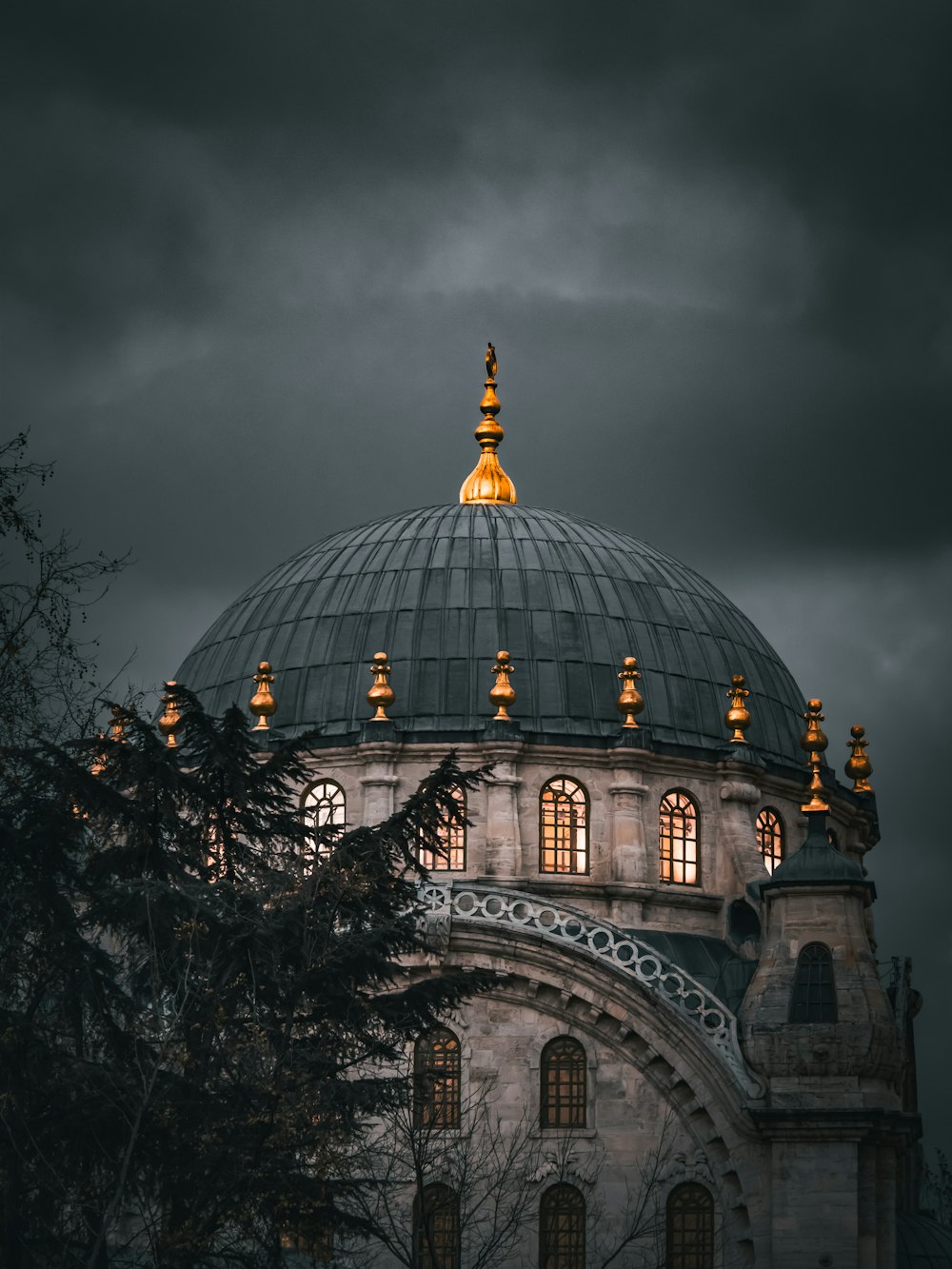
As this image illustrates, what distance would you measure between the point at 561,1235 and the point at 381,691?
12.2 metres

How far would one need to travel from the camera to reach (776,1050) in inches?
1729

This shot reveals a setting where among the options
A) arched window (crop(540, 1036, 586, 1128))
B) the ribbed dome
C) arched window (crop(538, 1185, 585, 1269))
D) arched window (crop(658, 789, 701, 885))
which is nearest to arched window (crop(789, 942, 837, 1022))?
arched window (crop(540, 1036, 586, 1128))

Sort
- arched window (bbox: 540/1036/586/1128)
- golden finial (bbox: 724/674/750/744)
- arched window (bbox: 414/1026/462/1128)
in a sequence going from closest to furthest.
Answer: arched window (bbox: 414/1026/462/1128), arched window (bbox: 540/1036/586/1128), golden finial (bbox: 724/674/750/744)

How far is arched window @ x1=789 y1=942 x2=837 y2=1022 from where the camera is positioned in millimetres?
44312

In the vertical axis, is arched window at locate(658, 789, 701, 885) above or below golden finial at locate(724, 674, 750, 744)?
below

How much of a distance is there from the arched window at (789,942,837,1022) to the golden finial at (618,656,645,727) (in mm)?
8194

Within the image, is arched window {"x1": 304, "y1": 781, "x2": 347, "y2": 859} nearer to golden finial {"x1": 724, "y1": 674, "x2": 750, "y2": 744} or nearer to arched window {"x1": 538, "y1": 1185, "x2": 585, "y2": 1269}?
golden finial {"x1": 724, "y1": 674, "x2": 750, "y2": 744}

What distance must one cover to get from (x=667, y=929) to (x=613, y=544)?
10.8 m

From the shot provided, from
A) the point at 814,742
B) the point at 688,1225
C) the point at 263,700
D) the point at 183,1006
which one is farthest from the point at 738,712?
the point at 183,1006

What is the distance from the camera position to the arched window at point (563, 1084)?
150 feet

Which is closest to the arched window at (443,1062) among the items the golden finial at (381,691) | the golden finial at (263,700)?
the golden finial at (381,691)

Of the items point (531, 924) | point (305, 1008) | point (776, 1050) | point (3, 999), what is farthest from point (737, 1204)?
point (3, 999)

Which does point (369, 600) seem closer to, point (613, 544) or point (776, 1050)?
point (613, 544)

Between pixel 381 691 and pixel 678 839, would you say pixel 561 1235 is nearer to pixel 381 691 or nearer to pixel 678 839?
pixel 678 839
